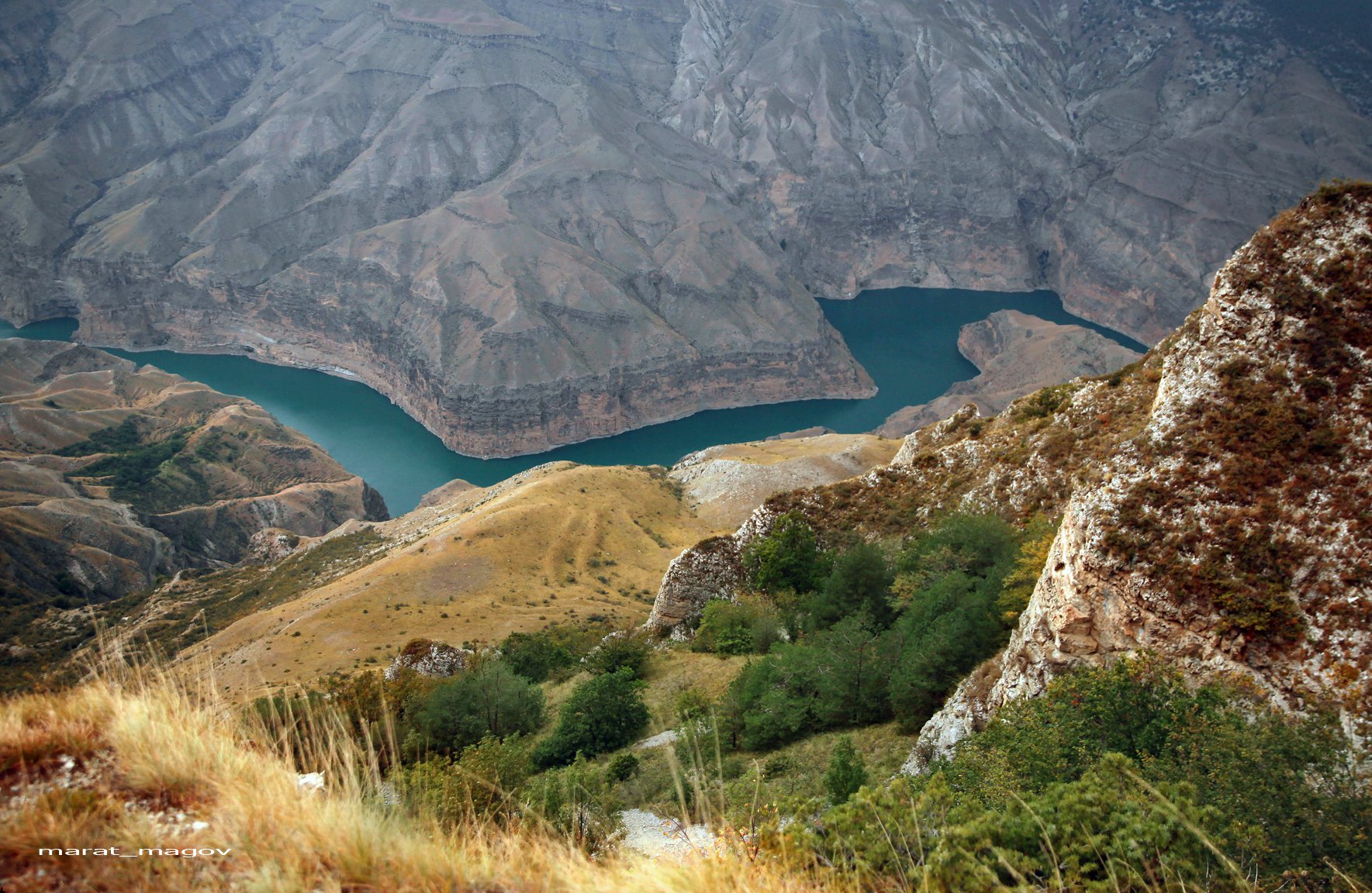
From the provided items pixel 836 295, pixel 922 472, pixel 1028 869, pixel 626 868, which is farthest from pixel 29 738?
pixel 836 295

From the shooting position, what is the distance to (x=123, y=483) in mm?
83125

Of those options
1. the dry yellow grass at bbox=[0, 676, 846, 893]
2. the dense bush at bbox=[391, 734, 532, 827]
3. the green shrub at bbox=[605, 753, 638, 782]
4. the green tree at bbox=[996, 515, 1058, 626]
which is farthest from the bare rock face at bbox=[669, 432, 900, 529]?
the dry yellow grass at bbox=[0, 676, 846, 893]

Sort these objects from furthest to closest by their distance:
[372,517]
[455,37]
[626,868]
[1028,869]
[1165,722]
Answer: [455,37]
[372,517]
[1165,722]
[1028,869]
[626,868]

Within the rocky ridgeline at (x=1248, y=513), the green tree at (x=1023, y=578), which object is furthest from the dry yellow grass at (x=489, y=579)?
the rocky ridgeline at (x=1248, y=513)

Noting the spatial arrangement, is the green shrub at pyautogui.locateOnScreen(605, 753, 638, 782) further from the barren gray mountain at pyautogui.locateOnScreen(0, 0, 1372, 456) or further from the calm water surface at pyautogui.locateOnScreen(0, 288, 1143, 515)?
the barren gray mountain at pyautogui.locateOnScreen(0, 0, 1372, 456)

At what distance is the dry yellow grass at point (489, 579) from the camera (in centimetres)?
4375

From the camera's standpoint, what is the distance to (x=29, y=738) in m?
6.06

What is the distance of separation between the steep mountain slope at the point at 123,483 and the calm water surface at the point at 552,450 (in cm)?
1697

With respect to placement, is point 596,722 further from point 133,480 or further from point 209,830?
point 133,480

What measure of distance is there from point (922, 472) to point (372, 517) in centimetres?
7641

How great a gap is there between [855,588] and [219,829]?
2295 cm

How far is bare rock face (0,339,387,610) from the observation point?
6581 cm

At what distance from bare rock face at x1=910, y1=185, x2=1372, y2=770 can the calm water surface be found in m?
101

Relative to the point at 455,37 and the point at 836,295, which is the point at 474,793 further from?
the point at 455,37
